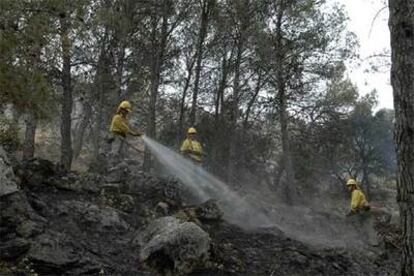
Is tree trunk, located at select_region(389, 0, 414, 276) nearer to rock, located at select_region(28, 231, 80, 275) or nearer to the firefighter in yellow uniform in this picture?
rock, located at select_region(28, 231, 80, 275)

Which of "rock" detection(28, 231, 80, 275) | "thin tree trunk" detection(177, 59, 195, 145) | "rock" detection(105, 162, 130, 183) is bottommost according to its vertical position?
"rock" detection(28, 231, 80, 275)

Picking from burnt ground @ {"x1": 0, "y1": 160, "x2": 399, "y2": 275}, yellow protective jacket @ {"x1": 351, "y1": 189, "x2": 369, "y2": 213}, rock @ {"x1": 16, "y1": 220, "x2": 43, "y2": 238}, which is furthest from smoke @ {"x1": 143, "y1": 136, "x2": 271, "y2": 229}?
rock @ {"x1": 16, "y1": 220, "x2": 43, "y2": 238}

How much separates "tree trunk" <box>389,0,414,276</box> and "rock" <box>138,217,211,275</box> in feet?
13.7

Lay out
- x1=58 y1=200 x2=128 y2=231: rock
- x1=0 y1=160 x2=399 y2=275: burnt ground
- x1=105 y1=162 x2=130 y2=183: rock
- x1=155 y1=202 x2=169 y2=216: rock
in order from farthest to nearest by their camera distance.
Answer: x1=105 y1=162 x2=130 y2=183: rock
x1=155 y1=202 x2=169 y2=216: rock
x1=58 y1=200 x2=128 y2=231: rock
x1=0 y1=160 x2=399 y2=275: burnt ground

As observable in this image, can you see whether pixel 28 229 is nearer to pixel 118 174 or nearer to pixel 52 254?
pixel 52 254

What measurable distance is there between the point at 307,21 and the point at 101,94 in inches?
375

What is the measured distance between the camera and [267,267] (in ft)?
37.6

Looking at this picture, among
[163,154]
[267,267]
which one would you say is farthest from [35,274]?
[163,154]

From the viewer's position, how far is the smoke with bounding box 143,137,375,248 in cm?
1583

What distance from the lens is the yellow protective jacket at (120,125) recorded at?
15.0 meters

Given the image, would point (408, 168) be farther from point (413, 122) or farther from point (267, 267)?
point (267, 267)

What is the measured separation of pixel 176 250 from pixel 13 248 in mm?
2722

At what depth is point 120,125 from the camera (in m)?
15.1

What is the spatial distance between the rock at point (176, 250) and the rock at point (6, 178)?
2.56m
